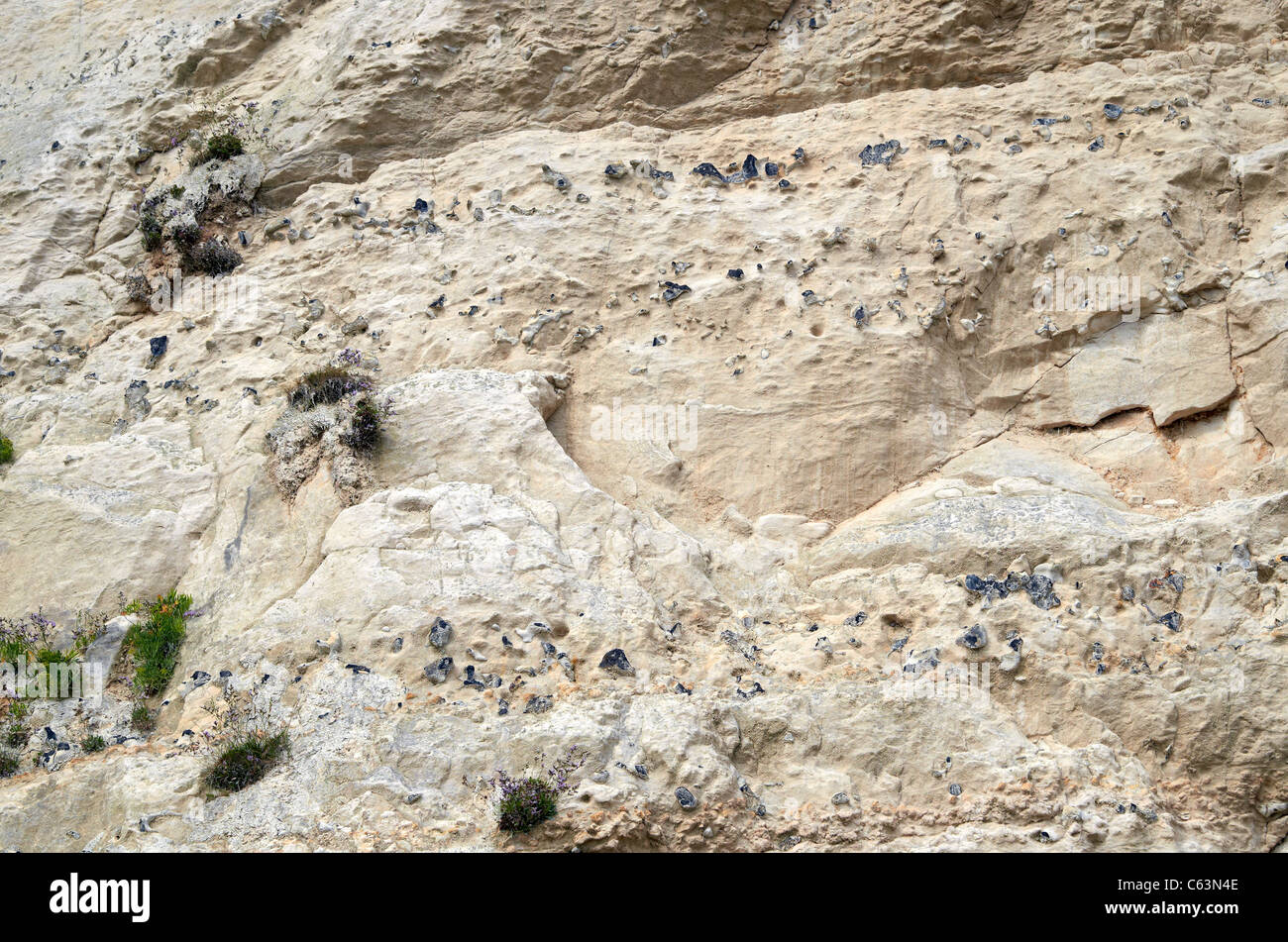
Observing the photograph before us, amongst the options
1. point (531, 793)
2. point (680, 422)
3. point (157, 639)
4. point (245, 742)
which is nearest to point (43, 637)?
point (157, 639)

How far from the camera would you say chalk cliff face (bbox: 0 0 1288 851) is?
6.02 metres

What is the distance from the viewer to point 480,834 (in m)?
5.63

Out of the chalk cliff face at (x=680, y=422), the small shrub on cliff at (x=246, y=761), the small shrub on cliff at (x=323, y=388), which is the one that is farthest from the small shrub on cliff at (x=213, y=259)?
the small shrub on cliff at (x=246, y=761)

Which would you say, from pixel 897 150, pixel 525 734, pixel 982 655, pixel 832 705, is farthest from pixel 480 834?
pixel 897 150

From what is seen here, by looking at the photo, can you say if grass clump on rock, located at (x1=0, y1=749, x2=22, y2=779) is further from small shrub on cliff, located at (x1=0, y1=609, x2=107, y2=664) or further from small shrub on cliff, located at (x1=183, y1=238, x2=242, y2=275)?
small shrub on cliff, located at (x1=183, y1=238, x2=242, y2=275)

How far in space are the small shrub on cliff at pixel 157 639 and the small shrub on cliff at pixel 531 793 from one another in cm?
261

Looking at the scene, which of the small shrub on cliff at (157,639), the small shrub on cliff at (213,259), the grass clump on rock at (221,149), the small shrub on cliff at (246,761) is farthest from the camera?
the grass clump on rock at (221,149)

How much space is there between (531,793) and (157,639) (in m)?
3.05

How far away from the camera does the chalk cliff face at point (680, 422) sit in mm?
6020

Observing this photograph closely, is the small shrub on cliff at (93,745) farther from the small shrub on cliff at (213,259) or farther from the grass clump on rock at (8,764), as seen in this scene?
the small shrub on cliff at (213,259)

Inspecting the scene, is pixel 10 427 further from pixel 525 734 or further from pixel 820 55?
pixel 820 55

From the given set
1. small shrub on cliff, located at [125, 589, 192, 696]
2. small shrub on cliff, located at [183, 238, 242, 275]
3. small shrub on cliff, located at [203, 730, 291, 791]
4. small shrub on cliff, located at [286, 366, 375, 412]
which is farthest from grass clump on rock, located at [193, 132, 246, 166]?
small shrub on cliff, located at [203, 730, 291, 791]

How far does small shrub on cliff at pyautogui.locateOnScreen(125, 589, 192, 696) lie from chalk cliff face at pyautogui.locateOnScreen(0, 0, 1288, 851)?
150 millimetres

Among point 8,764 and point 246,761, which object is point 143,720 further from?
point 246,761
